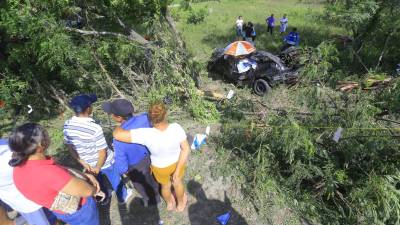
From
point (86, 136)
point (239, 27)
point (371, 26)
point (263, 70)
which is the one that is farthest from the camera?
point (239, 27)

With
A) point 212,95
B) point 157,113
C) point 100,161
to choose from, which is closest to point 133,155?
point 100,161

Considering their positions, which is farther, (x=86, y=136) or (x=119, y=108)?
(x=119, y=108)

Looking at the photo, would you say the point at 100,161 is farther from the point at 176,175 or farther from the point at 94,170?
the point at 176,175

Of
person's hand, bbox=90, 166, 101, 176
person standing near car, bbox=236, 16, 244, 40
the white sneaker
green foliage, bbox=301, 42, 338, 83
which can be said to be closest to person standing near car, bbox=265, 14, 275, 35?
person standing near car, bbox=236, 16, 244, 40

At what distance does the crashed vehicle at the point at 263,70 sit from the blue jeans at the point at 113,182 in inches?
214

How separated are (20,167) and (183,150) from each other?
163cm

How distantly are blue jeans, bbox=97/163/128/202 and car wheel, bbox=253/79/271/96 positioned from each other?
18.1ft

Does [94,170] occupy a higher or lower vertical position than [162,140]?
lower

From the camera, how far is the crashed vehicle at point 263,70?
8.99m

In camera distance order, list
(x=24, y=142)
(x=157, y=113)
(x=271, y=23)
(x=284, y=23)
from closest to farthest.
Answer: (x=24, y=142)
(x=157, y=113)
(x=284, y=23)
(x=271, y=23)

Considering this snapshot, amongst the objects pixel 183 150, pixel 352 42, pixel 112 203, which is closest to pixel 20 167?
pixel 183 150

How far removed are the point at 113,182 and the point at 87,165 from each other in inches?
22.7

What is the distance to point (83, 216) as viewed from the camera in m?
3.03

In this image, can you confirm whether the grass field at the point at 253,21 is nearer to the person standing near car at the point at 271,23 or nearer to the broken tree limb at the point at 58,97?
the person standing near car at the point at 271,23
